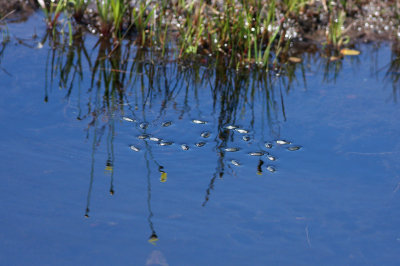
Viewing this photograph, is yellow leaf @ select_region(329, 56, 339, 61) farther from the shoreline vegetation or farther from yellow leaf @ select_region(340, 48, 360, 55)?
yellow leaf @ select_region(340, 48, 360, 55)

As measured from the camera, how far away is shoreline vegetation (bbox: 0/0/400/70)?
4699 mm

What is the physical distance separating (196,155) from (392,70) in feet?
7.44

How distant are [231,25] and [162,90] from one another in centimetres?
114

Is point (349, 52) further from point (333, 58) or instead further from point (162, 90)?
point (162, 90)

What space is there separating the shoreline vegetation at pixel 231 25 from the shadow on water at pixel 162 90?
15cm

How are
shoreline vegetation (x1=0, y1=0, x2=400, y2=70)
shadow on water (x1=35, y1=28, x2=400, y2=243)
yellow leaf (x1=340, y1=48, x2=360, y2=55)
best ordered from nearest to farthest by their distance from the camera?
shadow on water (x1=35, y1=28, x2=400, y2=243), shoreline vegetation (x1=0, y1=0, x2=400, y2=70), yellow leaf (x1=340, y1=48, x2=360, y2=55)

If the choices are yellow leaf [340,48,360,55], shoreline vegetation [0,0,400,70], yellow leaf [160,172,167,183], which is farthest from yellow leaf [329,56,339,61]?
yellow leaf [160,172,167,183]

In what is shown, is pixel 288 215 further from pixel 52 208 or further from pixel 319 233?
pixel 52 208

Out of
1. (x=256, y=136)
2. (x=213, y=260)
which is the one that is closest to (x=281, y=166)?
(x=256, y=136)

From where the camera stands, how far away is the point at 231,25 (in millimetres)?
4852

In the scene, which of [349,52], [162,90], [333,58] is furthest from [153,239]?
[349,52]

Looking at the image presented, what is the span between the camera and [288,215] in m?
2.75

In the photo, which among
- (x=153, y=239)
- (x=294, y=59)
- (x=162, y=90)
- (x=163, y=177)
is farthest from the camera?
(x=294, y=59)

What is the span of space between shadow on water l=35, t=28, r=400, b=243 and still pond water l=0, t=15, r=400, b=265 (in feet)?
0.05
